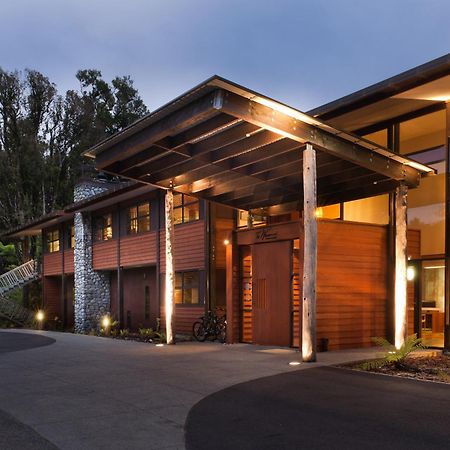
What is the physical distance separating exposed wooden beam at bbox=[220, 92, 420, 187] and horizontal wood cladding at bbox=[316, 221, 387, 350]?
1862 millimetres

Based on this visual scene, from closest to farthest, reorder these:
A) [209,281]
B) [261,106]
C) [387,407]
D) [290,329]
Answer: [387,407], [261,106], [290,329], [209,281]

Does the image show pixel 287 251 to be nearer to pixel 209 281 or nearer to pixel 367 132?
pixel 367 132

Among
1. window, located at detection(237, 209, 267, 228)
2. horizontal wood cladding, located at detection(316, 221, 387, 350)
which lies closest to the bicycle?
window, located at detection(237, 209, 267, 228)

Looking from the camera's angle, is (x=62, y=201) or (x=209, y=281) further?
(x=62, y=201)

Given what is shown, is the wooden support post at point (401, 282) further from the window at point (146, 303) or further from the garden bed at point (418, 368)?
the window at point (146, 303)

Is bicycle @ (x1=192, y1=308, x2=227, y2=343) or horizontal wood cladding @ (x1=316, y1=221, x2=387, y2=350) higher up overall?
horizontal wood cladding @ (x1=316, y1=221, x2=387, y2=350)

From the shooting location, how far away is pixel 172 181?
49.0 ft

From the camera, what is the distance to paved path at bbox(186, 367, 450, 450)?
18.5 ft

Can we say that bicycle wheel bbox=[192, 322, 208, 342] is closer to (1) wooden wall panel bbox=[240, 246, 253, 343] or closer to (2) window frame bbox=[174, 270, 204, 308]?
(2) window frame bbox=[174, 270, 204, 308]

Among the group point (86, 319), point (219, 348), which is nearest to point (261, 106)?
point (219, 348)

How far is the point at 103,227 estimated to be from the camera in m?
27.7

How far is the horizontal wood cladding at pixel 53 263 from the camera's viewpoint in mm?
32438

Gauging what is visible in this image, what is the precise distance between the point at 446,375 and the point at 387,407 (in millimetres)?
2885

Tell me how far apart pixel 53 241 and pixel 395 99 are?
25.9 meters
